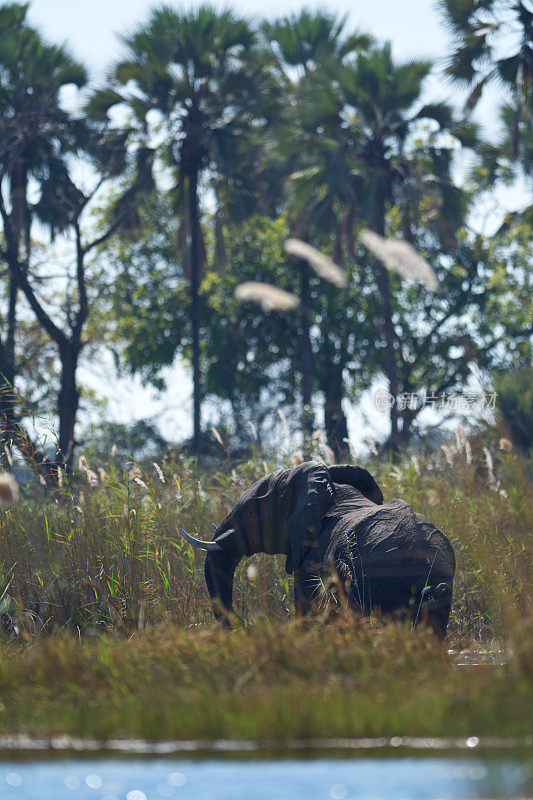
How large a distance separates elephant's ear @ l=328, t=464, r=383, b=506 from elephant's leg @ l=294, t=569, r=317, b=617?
0.68m

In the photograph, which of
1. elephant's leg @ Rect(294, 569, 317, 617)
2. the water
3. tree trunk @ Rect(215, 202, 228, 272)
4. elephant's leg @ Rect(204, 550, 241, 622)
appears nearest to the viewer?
the water

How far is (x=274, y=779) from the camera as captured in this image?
280cm

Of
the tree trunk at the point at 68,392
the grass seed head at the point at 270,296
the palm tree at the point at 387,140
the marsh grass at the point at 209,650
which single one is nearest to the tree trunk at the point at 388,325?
the palm tree at the point at 387,140

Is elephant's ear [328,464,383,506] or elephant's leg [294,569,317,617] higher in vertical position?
elephant's ear [328,464,383,506]

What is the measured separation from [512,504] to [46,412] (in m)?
3.48

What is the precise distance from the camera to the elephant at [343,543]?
5.30 meters

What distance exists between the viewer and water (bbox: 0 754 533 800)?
103 inches

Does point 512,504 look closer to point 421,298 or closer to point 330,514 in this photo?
point 330,514

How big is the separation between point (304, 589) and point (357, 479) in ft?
2.74

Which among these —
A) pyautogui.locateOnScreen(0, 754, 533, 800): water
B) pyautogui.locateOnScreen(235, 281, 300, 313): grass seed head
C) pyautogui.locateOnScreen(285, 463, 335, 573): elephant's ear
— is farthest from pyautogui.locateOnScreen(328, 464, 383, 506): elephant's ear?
pyautogui.locateOnScreen(0, 754, 533, 800): water

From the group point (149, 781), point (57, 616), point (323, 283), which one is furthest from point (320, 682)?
point (323, 283)

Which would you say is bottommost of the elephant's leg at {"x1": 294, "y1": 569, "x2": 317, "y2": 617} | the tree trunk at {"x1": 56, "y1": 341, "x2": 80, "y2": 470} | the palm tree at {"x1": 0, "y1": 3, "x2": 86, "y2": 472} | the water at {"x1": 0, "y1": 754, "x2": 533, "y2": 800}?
the water at {"x1": 0, "y1": 754, "x2": 533, "y2": 800}

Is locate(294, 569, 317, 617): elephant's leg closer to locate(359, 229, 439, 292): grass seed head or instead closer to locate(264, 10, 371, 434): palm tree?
locate(359, 229, 439, 292): grass seed head

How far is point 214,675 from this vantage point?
11.7ft
